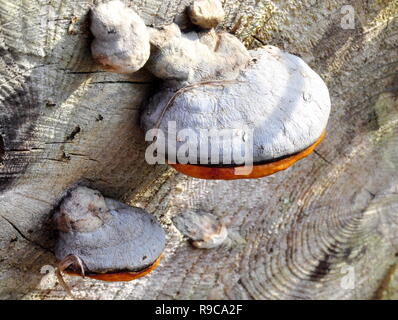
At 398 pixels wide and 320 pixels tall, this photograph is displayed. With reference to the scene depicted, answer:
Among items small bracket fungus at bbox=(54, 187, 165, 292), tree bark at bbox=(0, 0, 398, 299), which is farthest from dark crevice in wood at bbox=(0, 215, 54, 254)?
small bracket fungus at bbox=(54, 187, 165, 292)

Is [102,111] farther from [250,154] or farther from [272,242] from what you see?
[272,242]

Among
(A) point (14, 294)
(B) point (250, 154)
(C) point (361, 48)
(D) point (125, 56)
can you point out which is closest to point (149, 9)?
(D) point (125, 56)

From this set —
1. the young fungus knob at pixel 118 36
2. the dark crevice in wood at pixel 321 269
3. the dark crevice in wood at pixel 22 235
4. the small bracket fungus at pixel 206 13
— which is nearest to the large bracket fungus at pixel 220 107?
the small bracket fungus at pixel 206 13

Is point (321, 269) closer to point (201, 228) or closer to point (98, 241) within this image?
point (201, 228)

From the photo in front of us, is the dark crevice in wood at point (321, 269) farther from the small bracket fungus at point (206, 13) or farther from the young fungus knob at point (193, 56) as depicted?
the small bracket fungus at point (206, 13)

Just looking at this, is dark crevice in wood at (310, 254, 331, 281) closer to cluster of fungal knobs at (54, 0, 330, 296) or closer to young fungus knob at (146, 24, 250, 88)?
cluster of fungal knobs at (54, 0, 330, 296)
